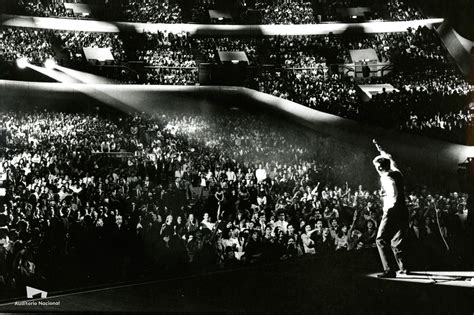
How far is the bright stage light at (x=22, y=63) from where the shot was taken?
17.5 meters

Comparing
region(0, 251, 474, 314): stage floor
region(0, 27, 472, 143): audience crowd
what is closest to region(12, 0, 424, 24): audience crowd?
region(0, 27, 472, 143): audience crowd

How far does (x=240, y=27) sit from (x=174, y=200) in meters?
14.8

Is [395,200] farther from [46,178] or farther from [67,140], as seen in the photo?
[67,140]

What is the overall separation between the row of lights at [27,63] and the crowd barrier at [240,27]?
3513mm

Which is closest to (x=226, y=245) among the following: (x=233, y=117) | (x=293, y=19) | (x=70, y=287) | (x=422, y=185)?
(x=70, y=287)

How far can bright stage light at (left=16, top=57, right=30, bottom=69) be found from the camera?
17.5 m

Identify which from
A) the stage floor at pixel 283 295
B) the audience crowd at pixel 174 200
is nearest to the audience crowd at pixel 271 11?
the audience crowd at pixel 174 200

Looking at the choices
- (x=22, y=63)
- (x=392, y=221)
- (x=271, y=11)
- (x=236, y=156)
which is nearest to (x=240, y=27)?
(x=271, y=11)

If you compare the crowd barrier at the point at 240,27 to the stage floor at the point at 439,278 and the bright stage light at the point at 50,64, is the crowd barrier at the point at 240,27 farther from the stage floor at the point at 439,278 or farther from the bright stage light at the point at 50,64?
the stage floor at the point at 439,278

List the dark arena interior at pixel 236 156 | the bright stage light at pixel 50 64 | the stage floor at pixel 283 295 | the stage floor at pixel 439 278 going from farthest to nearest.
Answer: the bright stage light at pixel 50 64 < the dark arena interior at pixel 236 156 < the stage floor at pixel 439 278 < the stage floor at pixel 283 295

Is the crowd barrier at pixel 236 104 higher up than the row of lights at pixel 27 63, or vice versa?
the row of lights at pixel 27 63

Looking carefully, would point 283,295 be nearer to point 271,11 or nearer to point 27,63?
point 27,63

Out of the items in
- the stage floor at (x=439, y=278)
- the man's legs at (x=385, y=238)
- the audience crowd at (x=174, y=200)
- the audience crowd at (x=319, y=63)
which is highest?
the audience crowd at (x=319, y=63)

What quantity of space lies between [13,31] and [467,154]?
15303mm
